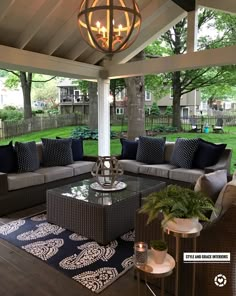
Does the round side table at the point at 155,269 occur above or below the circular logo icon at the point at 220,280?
above

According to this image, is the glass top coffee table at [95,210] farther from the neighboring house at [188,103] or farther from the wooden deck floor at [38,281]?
the neighboring house at [188,103]

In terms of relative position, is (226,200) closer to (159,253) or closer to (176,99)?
(159,253)

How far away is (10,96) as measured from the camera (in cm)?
945

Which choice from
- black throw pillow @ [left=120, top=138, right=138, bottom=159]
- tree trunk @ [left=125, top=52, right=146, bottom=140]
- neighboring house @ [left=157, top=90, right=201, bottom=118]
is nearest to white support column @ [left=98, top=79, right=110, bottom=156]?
tree trunk @ [left=125, top=52, right=146, bottom=140]

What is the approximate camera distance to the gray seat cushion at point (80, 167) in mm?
4978

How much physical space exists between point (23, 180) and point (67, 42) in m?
3.04

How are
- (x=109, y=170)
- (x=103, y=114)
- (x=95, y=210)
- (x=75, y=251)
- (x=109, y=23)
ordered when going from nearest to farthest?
(x=109, y=23)
(x=75, y=251)
(x=95, y=210)
(x=109, y=170)
(x=103, y=114)

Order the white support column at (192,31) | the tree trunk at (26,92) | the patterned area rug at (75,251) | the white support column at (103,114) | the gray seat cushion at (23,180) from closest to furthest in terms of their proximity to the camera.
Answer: the patterned area rug at (75,251)
the gray seat cushion at (23,180)
the white support column at (192,31)
the white support column at (103,114)
the tree trunk at (26,92)

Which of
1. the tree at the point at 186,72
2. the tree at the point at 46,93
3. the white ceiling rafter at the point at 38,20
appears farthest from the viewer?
the tree at the point at 46,93

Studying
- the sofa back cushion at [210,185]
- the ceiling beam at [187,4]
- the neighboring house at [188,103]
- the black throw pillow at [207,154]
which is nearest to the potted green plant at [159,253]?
the sofa back cushion at [210,185]

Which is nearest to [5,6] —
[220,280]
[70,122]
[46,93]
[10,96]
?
[220,280]

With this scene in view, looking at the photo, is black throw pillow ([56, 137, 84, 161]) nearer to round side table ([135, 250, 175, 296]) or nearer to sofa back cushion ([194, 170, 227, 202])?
sofa back cushion ([194, 170, 227, 202])

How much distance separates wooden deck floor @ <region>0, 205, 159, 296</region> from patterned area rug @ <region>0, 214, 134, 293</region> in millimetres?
64

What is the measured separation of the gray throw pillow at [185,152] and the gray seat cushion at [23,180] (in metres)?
2.44
